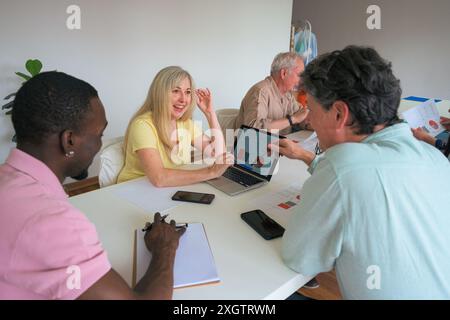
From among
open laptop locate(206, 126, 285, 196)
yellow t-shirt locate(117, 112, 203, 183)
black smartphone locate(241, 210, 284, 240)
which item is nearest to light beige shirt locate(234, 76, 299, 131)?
yellow t-shirt locate(117, 112, 203, 183)

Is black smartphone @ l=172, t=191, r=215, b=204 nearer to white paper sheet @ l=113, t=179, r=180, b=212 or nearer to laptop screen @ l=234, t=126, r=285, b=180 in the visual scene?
white paper sheet @ l=113, t=179, r=180, b=212

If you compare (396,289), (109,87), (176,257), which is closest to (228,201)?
(176,257)

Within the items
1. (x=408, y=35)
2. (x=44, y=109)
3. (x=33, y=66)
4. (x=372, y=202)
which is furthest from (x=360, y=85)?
(x=408, y=35)

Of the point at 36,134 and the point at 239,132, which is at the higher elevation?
the point at 36,134

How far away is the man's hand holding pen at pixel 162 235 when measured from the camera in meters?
1.03

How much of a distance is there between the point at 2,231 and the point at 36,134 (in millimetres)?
223

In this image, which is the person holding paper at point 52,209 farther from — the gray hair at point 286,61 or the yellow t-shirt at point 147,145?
the gray hair at point 286,61

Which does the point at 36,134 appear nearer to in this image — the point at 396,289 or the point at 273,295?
the point at 273,295

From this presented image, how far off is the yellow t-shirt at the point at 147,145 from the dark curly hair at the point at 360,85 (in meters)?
0.88

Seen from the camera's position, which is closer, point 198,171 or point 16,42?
point 198,171

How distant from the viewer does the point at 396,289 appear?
868 millimetres

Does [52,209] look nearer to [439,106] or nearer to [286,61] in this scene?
[286,61]

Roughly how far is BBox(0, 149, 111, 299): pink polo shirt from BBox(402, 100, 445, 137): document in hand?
211 centimetres

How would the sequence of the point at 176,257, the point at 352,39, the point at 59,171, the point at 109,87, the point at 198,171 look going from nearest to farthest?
the point at 59,171
the point at 176,257
the point at 198,171
the point at 109,87
the point at 352,39
